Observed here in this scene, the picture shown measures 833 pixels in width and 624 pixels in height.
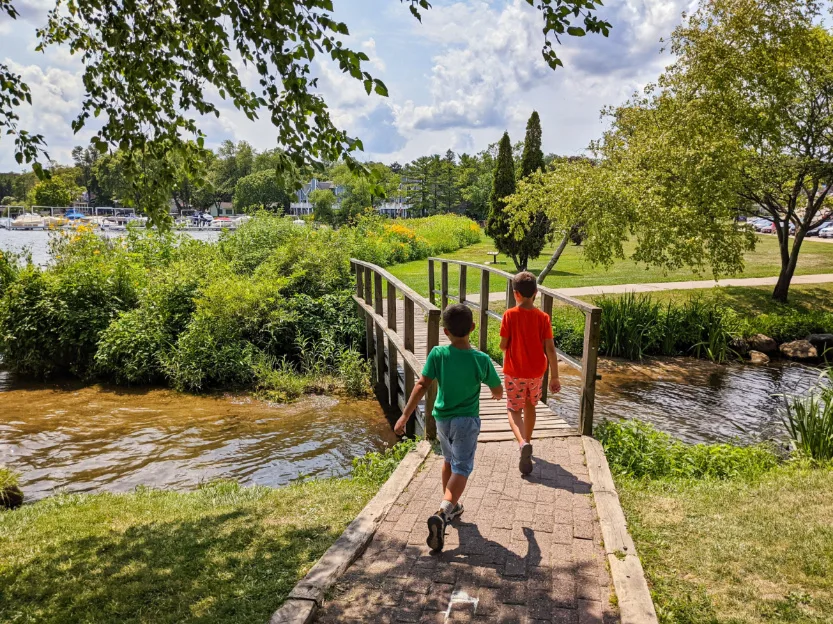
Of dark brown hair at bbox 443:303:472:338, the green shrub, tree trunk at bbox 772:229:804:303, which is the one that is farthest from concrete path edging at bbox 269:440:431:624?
tree trunk at bbox 772:229:804:303

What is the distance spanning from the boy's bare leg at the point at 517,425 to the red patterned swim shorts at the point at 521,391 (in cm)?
6

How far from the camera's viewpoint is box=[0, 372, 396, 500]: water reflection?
774 centimetres

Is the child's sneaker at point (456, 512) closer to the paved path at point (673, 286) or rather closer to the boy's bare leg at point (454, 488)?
the boy's bare leg at point (454, 488)

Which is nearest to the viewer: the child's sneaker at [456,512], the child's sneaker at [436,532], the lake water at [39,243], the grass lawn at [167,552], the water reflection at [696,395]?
the grass lawn at [167,552]

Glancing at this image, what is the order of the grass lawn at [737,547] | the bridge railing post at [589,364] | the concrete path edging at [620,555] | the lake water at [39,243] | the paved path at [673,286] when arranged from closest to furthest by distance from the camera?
the concrete path edging at [620,555]
the grass lawn at [737,547]
the bridge railing post at [589,364]
the paved path at [673,286]
the lake water at [39,243]

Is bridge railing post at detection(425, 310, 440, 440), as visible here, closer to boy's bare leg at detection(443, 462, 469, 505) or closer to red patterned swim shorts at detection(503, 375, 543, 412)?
red patterned swim shorts at detection(503, 375, 543, 412)

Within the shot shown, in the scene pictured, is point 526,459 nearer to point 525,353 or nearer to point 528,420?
point 528,420

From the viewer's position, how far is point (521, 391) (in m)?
5.21

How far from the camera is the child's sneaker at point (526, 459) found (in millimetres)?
4992

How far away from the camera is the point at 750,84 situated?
1573 cm

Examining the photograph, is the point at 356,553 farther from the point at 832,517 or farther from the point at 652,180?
the point at 652,180

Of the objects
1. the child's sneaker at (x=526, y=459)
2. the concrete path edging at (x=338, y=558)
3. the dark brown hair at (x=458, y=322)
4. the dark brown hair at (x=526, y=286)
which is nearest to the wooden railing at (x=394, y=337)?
the dark brown hair at (x=526, y=286)

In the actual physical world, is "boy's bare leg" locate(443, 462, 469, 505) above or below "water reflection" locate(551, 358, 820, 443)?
above

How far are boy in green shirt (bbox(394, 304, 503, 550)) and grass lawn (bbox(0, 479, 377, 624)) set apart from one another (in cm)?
105
